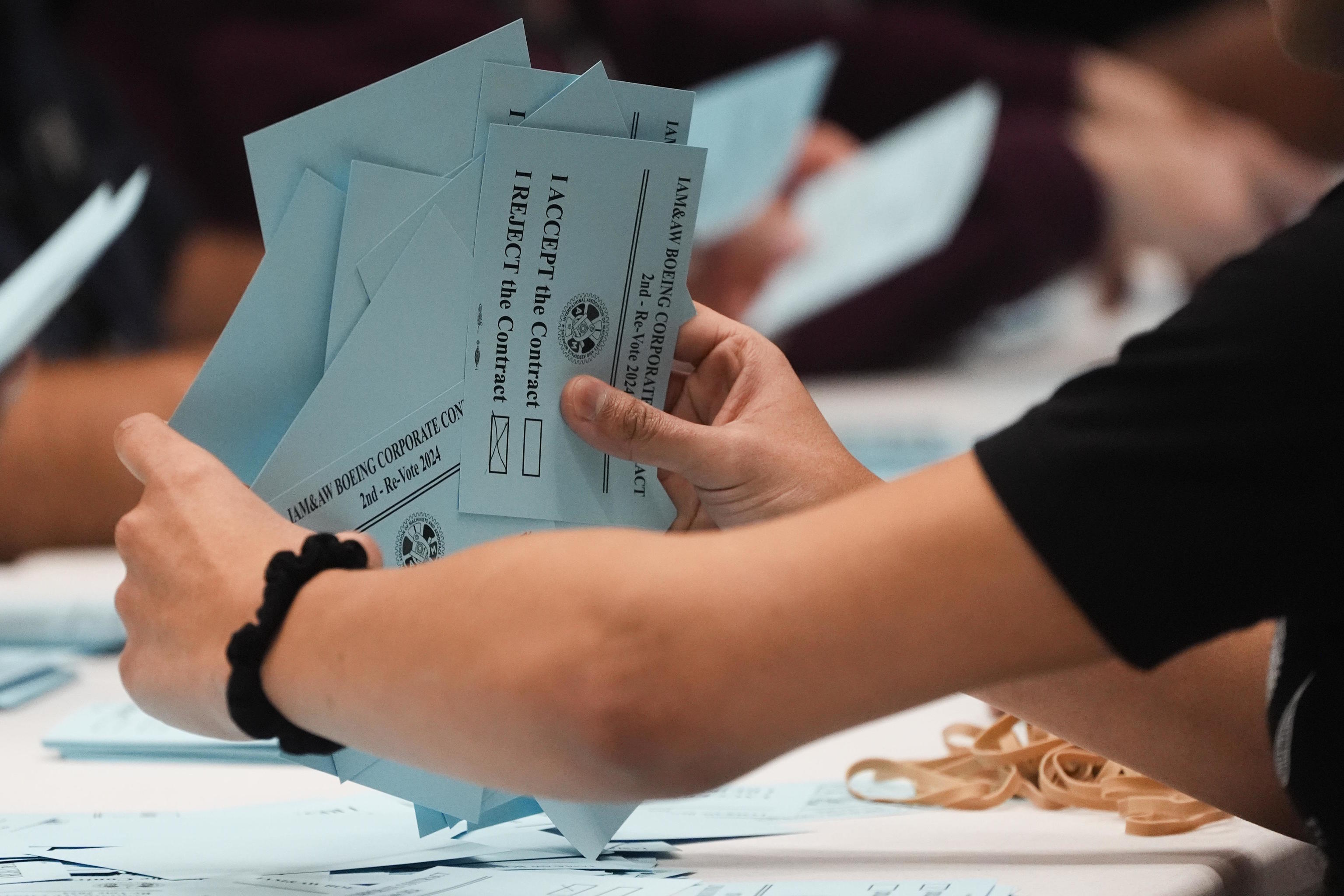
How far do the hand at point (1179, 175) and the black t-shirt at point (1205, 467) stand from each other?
5.58 ft

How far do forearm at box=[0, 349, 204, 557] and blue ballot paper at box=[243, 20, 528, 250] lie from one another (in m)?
0.67

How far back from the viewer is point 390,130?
18.8 inches

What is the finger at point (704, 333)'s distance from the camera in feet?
1.86

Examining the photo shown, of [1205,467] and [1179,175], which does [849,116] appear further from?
[1205,467]

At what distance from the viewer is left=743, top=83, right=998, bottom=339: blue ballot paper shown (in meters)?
1.54

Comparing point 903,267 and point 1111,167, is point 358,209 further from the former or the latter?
point 1111,167

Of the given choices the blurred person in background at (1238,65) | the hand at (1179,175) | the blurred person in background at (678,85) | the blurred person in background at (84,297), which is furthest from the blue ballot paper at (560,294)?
the blurred person in background at (1238,65)

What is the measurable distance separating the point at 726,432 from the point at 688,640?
0.18 m

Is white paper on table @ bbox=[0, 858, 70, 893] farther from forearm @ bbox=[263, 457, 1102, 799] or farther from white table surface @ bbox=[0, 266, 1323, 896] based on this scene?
forearm @ bbox=[263, 457, 1102, 799]

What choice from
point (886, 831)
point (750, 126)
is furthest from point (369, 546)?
point (750, 126)

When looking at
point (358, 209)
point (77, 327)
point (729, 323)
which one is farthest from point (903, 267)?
point (358, 209)

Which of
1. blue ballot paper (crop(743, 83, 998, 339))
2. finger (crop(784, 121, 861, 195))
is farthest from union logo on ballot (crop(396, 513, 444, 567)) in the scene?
finger (crop(784, 121, 861, 195))

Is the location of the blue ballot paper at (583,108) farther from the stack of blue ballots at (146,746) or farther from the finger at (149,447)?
the stack of blue ballots at (146,746)

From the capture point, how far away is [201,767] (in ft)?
2.14
